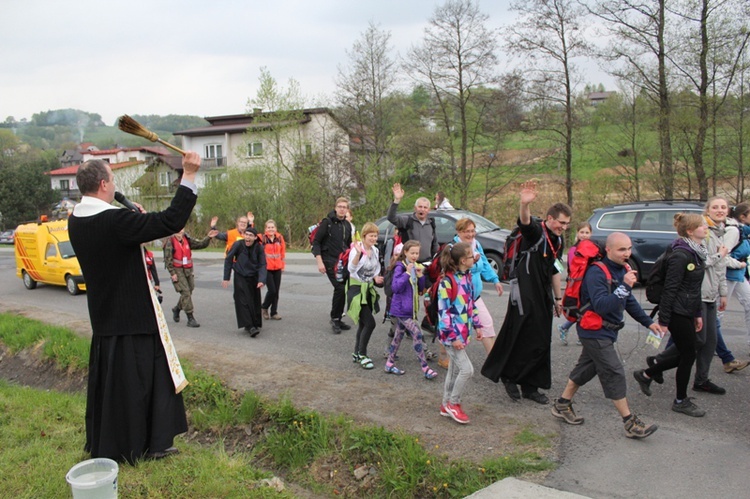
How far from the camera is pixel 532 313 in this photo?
5.45 m

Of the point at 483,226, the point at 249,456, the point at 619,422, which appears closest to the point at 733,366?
the point at 619,422

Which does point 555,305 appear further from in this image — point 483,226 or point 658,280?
point 483,226

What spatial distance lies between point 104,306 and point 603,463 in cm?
379

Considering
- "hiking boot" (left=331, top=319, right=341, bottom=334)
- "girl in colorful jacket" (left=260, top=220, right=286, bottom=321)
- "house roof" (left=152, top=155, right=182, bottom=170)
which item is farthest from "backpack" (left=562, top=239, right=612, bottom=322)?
"house roof" (left=152, top=155, right=182, bottom=170)

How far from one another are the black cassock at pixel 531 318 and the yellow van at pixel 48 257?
1118 cm

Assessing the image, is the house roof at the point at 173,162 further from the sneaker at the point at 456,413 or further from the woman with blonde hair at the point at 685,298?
the woman with blonde hair at the point at 685,298

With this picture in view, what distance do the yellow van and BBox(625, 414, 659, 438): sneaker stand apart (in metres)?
12.3

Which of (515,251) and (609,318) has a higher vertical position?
(515,251)

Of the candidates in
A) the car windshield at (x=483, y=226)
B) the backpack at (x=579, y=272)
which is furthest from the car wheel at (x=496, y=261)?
the backpack at (x=579, y=272)

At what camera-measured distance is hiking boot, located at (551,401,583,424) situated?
16.5 ft

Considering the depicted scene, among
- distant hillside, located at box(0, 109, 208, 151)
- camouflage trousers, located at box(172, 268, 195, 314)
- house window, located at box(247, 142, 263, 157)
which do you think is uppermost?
distant hillside, located at box(0, 109, 208, 151)

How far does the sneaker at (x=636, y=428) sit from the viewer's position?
15.1 ft

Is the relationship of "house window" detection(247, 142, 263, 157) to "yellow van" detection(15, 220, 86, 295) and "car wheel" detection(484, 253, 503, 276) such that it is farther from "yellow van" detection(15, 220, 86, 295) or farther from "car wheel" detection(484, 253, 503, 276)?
"car wheel" detection(484, 253, 503, 276)

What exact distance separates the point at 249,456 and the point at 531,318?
116 inches
